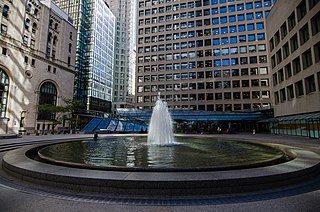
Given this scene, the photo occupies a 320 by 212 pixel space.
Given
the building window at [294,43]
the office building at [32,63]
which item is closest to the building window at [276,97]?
the building window at [294,43]

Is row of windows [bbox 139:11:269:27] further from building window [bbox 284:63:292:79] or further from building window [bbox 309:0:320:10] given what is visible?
building window [bbox 309:0:320:10]

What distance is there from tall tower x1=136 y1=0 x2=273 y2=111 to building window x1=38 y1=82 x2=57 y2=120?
996 inches

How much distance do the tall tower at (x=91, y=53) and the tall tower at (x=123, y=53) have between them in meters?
18.2

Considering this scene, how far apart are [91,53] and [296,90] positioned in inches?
2960

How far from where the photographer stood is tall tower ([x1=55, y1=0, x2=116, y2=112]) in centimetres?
7706

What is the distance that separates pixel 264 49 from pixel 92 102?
66.8 m

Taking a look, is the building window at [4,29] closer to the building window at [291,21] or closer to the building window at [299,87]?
the building window at [291,21]

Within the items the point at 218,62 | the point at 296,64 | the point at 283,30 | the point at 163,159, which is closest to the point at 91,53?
the point at 218,62

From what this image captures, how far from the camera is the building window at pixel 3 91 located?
37.7m

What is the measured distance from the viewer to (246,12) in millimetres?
55906

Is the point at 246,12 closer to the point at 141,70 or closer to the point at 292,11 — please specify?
the point at 292,11

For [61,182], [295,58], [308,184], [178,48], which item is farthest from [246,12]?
[61,182]

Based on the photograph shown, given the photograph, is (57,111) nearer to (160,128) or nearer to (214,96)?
(160,128)

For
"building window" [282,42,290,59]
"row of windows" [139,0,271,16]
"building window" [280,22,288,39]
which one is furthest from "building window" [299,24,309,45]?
"row of windows" [139,0,271,16]
